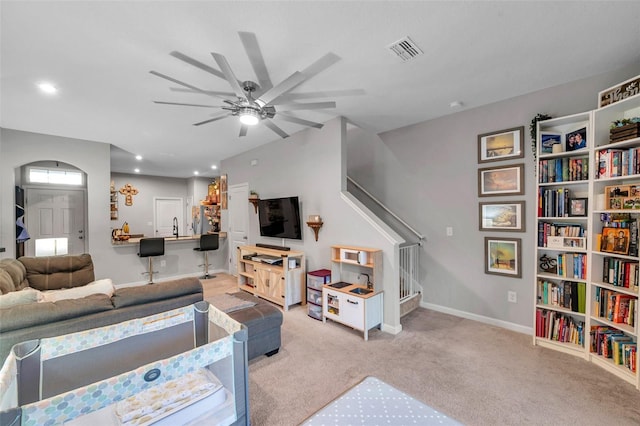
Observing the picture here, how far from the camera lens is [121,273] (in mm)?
5102

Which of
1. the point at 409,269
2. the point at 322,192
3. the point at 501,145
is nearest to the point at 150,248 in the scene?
the point at 322,192

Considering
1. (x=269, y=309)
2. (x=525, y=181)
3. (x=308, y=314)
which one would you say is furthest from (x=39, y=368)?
(x=525, y=181)

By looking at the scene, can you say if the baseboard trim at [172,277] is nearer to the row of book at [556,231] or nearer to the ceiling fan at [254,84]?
A: the ceiling fan at [254,84]

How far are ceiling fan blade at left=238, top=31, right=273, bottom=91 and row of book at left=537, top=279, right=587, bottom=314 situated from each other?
3480 millimetres

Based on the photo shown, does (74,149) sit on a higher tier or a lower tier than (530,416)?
higher

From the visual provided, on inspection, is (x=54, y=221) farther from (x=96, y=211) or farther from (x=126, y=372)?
(x=126, y=372)

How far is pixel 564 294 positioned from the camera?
2.69 meters

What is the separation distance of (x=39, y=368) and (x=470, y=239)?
405 cm

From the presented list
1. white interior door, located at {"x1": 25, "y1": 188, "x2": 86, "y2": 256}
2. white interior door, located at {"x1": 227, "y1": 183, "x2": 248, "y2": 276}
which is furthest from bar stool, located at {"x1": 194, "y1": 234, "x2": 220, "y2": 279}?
white interior door, located at {"x1": 25, "y1": 188, "x2": 86, "y2": 256}

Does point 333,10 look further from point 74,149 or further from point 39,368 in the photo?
point 74,149

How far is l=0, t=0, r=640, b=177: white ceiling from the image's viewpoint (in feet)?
5.78

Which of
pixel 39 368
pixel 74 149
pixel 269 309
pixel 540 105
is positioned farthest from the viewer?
pixel 74 149

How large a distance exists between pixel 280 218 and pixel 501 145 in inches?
130

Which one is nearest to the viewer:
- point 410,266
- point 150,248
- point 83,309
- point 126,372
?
point 126,372
